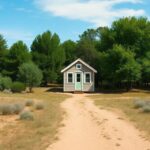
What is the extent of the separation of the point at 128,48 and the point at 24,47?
1819 centimetres

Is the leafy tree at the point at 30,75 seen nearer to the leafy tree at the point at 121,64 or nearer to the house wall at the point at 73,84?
the house wall at the point at 73,84

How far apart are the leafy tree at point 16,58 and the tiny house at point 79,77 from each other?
11113 millimetres

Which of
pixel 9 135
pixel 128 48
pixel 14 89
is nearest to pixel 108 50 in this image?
pixel 128 48

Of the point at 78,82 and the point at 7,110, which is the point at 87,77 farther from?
the point at 7,110

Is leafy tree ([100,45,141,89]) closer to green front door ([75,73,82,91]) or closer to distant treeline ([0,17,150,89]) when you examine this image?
distant treeline ([0,17,150,89])

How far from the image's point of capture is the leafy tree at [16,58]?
6488 centimetres

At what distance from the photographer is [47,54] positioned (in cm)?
6788

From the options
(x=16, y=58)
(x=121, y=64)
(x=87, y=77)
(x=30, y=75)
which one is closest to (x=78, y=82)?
(x=87, y=77)

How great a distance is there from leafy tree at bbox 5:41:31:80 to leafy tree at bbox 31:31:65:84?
2751 millimetres

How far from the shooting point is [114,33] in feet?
186

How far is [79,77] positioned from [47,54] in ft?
44.1

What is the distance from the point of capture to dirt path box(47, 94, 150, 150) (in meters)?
13.9

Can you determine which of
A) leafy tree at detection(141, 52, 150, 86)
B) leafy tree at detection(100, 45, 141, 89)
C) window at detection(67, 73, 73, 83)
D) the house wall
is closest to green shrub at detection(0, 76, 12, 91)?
the house wall

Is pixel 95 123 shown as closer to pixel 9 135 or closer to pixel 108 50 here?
pixel 9 135
